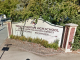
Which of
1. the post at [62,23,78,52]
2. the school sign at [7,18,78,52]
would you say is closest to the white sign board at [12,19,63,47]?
the school sign at [7,18,78,52]

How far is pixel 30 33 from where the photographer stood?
6824 millimetres

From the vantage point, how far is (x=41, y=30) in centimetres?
634

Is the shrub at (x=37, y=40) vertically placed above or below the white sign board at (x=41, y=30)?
below

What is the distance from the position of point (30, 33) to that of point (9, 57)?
117 inches

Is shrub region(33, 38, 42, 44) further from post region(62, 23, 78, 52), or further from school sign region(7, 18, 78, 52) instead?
post region(62, 23, 78, 52)

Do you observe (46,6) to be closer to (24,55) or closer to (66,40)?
(66,40)

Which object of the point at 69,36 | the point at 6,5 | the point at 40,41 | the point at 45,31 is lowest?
the point at 40,41

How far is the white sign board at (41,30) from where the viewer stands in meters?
5.88

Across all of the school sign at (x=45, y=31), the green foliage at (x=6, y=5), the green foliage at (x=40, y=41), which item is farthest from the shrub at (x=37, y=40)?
the green foliage at (x=6, y=5)

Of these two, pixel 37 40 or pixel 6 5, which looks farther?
pixel 6 5

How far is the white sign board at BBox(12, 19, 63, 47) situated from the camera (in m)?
5.88

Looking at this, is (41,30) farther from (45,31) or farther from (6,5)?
(6,5)

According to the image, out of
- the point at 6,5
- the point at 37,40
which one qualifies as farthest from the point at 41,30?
the point at 6,5

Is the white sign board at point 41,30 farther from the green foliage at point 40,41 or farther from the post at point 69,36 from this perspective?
the post at point 69,36
